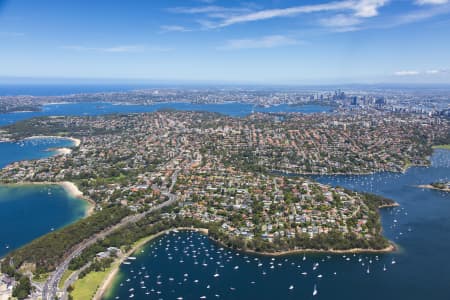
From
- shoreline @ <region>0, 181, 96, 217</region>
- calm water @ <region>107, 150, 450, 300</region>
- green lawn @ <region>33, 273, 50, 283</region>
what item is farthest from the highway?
shoreline @ <region>0, 181, 96, 217</region>

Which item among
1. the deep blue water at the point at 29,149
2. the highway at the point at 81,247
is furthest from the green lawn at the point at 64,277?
the deep blue water at the point at 29,149

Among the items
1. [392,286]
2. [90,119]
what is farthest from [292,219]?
[90,119]

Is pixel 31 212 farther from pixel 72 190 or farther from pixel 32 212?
pixel 72 190

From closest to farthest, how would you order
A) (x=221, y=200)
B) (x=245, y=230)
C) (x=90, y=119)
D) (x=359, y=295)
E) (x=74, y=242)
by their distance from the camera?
(x=359, y=295) → (x=74, y=242) → (x=245, y=230) → (x=221, y=200) → (x=90, y=119)

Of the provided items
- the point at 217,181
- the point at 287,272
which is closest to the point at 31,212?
the point at 217,181

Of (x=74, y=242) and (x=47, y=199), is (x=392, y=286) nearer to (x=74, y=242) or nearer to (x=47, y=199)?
(x=74, y=242)

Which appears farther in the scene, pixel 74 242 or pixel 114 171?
pixel 114 171

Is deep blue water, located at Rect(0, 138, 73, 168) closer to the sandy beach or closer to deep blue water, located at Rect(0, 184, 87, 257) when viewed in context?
the sandy beach
